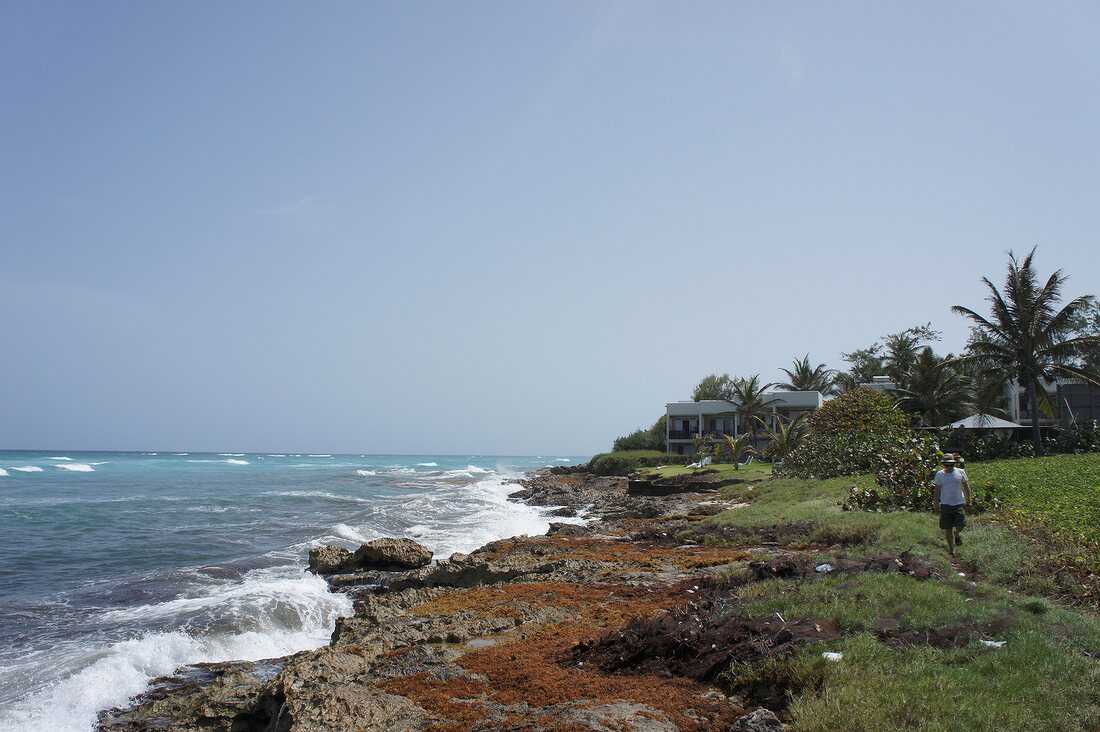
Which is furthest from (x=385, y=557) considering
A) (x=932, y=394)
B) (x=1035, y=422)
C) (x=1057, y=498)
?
(x=932, y=394)

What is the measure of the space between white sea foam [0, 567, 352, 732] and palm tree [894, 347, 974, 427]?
32340mm

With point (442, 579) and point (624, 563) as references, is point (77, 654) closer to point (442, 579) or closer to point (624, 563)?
point (442, 579)

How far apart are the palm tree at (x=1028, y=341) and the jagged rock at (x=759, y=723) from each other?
30.8 meters

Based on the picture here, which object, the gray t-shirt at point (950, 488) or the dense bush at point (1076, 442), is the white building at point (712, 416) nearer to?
the dense bush at point (1076, 442)

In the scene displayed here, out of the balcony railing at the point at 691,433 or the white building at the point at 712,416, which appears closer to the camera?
the white building at the point at 712,416

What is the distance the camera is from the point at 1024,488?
15.1 m

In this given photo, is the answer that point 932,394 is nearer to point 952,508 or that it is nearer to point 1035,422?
point 1035,422

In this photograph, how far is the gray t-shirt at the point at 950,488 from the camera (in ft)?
33.9

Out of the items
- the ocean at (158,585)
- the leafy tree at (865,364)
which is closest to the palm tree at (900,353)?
the leafy tree at (865,364)

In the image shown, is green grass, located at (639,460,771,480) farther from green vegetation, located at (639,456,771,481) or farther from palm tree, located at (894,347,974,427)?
Result: palm tree, located at (894,347,974,427)

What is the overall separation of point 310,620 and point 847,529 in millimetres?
9420

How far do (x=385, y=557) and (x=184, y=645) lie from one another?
5.43m

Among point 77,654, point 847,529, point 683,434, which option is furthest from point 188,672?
point 683,434

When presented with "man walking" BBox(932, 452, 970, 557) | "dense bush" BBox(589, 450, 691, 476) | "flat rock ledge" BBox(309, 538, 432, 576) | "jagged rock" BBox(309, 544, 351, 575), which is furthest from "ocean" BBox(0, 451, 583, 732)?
"dense bush" BBox(589, 450, 691, 476)
